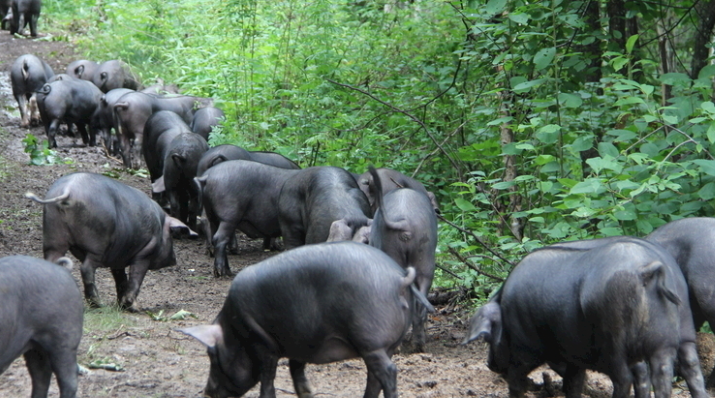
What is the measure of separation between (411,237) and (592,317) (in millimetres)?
2129

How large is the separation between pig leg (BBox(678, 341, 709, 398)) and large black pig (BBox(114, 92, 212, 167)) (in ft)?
35.5

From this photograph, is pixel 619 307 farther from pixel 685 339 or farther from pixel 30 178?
pixel 30 178

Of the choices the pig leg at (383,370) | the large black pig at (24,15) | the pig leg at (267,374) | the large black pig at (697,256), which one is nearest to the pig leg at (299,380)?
the pig leg at (267,374)

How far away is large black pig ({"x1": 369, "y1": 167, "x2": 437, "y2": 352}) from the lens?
6.39 m

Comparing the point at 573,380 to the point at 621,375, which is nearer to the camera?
the point at 621,375

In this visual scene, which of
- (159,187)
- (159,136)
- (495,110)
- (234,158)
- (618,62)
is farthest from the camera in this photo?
(159,136)

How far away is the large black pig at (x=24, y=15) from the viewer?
22062mm

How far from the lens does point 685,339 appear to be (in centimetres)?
482

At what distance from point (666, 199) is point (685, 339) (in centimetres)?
199

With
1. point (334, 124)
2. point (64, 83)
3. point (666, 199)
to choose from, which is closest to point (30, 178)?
point (64, 83)

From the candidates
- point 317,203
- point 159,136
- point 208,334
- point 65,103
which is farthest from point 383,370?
point 65,103

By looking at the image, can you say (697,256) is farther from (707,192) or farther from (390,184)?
(390,184)

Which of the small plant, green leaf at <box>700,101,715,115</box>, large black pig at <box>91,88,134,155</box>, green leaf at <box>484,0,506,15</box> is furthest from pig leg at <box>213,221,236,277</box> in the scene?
large black pig at <box>91,88,134,155</box>

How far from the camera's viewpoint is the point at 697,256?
5.38m
